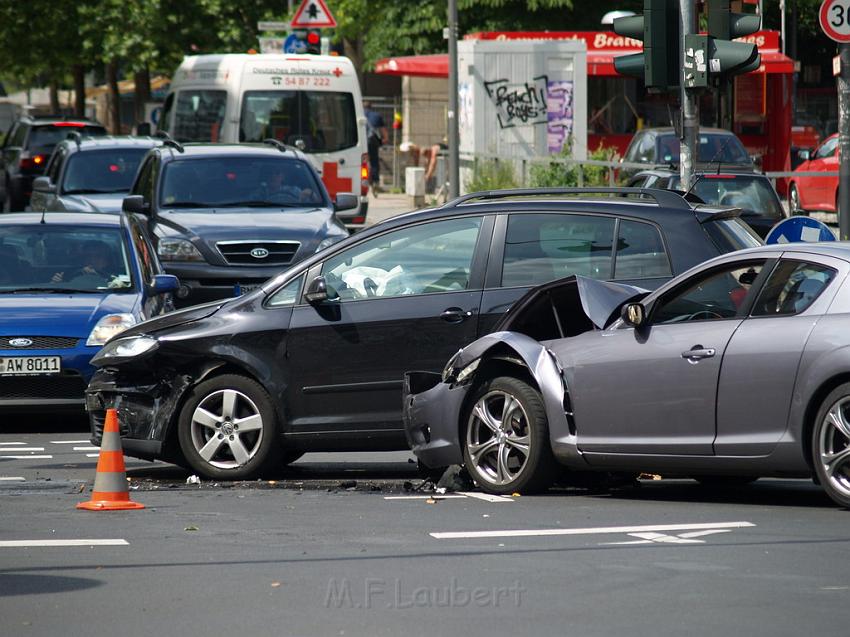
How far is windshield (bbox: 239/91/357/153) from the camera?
25.4m

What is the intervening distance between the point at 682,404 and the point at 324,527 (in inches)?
72.6

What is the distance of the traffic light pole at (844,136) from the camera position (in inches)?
551

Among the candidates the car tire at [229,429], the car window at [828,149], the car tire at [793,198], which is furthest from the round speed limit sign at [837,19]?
the car window at [828,149]

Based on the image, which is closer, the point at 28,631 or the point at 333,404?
the point at 28,631

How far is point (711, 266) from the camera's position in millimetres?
8391

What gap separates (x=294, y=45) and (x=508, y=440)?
2289cm

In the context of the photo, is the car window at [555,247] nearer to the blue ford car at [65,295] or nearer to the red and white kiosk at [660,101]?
the blue ford car at [65,295]

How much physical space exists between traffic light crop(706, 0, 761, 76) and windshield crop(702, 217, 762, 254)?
3796mm

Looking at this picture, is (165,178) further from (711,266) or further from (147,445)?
(711,266)

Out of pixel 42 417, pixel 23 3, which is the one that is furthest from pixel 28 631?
pixel 23 3

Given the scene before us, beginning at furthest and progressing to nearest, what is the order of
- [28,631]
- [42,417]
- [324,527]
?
[42,417]
[324,527]
[28,631]

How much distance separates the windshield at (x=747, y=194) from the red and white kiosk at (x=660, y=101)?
50.6 ft

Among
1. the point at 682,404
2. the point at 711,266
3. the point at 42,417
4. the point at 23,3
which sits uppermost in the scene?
the point at 23,3

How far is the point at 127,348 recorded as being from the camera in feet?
32.6
